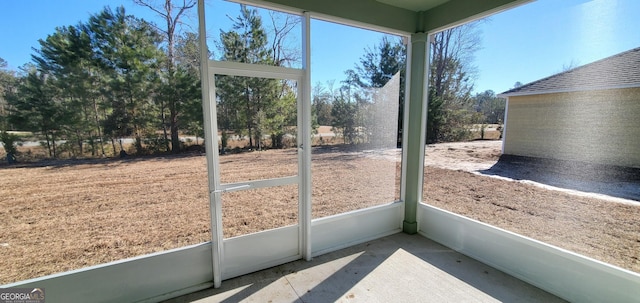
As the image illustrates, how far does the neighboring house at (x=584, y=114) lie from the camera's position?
6.03 ft

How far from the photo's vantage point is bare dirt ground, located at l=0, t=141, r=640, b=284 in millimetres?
1751

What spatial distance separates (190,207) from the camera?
86.1 inches

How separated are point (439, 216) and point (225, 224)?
235cm

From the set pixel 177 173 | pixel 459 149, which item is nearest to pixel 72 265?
pixel 177 173

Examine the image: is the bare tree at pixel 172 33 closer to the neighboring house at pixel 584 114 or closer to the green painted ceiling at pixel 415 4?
the green painted ceiling at pixel 415 4

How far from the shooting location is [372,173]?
125 inches

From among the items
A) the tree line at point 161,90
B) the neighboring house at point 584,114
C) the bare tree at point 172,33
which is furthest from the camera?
the bare tree at point 172,33

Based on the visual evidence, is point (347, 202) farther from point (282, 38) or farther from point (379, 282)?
point (282, 38)

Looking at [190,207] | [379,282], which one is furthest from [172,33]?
[379,282]

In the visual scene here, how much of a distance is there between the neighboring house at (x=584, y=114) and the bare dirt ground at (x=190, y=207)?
0.33 m

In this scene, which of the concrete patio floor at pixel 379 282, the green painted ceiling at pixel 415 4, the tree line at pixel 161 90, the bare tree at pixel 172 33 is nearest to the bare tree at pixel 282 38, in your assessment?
the tree line at pixel 161 90

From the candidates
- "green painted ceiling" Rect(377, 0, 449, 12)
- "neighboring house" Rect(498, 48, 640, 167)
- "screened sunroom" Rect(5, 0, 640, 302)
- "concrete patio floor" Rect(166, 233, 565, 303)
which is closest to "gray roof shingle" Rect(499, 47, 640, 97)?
"neighboring house" Rect(498, 48, 640, 167)

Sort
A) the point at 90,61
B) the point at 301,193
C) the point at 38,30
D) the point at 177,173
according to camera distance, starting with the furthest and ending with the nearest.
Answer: the point at 301,193, the point at 177,173, the point at 90,61, the point at 38,30

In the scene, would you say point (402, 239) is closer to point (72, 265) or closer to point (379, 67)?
point (379, 67)
